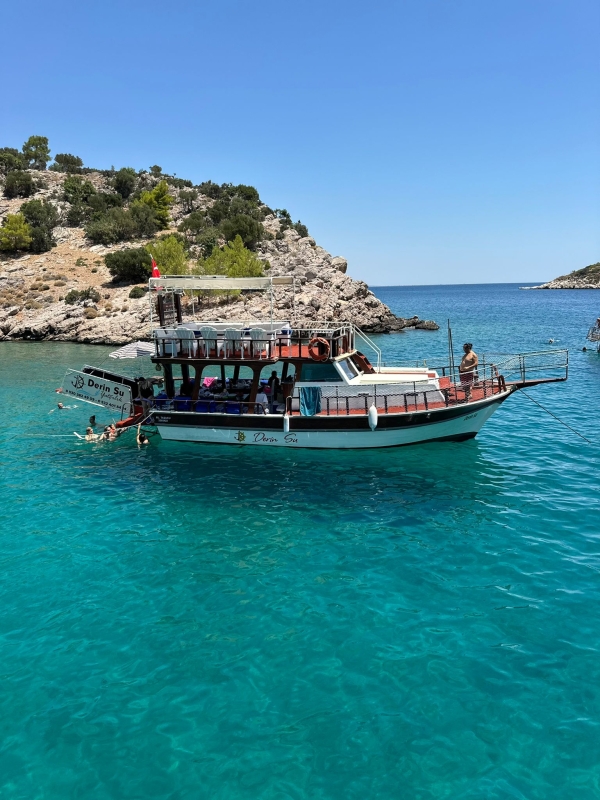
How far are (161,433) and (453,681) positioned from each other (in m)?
15.0

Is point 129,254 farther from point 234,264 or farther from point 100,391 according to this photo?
point 100,391

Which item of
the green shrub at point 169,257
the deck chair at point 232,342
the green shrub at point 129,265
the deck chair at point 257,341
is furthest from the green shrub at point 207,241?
the deck chair at point 257,341

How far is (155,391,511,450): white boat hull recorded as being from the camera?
18922 mm

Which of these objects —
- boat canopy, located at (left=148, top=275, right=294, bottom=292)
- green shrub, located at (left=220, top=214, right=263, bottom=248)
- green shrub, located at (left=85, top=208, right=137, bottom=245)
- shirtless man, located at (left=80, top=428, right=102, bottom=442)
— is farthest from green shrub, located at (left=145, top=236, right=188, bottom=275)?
boat canopy, located at (left=148, top=275, right=294, bottom=292)

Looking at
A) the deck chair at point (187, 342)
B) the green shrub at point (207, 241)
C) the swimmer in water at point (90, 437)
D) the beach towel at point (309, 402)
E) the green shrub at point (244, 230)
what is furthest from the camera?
the green shrub at point (244, 230)

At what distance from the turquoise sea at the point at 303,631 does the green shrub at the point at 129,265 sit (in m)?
48.7

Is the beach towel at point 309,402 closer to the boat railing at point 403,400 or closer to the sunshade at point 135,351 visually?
the boat railing at point 403,400

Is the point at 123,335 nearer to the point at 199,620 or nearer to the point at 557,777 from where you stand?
the point at 199,620

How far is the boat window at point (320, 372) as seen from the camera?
771 inches

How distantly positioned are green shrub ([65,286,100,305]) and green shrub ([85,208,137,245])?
20623 millimetres

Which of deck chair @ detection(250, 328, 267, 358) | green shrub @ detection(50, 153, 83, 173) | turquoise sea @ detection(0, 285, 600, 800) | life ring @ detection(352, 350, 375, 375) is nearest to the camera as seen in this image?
turquoise sea @ detection(0, 285, 600, 800)

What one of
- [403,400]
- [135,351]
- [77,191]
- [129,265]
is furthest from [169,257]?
[403,400]

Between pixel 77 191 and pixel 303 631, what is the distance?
9470 cm

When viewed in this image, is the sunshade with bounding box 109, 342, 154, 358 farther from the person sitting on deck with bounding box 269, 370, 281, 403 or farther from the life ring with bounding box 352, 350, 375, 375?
the life ring with bounding box 352, 350, 375, 375
